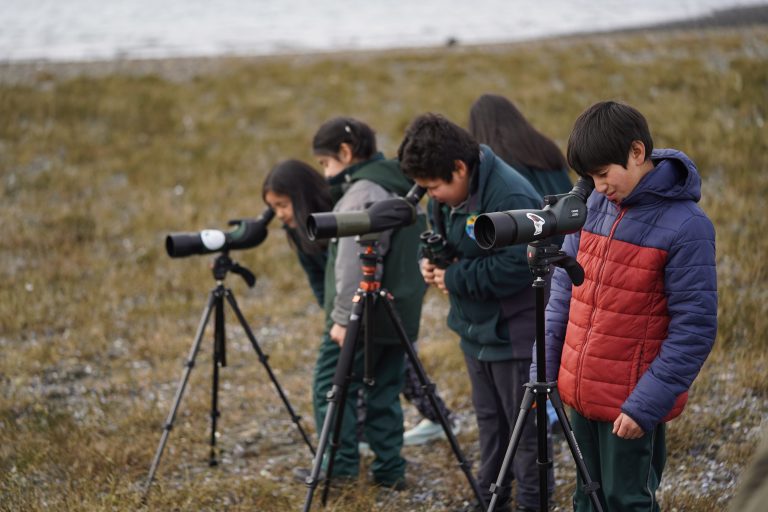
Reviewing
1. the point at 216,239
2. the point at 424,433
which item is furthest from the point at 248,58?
the point at 216,239

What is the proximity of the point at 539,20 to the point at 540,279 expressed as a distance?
24.2 meters

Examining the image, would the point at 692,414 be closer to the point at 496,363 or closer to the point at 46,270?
the point at 496,363

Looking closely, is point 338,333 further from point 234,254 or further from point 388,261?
point 234,254

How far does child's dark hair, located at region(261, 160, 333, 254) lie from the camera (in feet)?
15.4

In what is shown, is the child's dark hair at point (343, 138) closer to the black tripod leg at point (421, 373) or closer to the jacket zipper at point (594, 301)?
the black tripod leg at point (421, 373)

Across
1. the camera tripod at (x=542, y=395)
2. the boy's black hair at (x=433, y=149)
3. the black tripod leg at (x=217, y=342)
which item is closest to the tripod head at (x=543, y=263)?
the camera tripod at (x=542, y=395)

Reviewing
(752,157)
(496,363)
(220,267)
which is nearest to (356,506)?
(496,363)

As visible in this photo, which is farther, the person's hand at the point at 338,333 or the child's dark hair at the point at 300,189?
the child's dark hair at the point at 300,189

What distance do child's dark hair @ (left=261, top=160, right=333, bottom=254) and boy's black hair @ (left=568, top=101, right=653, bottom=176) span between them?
80.7 inches

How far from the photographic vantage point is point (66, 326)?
830cm

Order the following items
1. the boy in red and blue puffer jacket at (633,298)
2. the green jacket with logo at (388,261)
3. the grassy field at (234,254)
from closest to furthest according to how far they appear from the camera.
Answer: the boy in red and blue puffer jacket at (633,298), the green jacket with logo at (388,261), the grassy field at (234,254)

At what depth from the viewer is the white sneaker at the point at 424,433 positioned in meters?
5.53

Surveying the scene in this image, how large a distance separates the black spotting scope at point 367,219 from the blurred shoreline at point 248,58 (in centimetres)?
1370

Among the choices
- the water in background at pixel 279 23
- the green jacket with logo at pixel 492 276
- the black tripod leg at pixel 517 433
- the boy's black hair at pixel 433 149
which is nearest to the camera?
the black tripod leg at pixel 517 433
